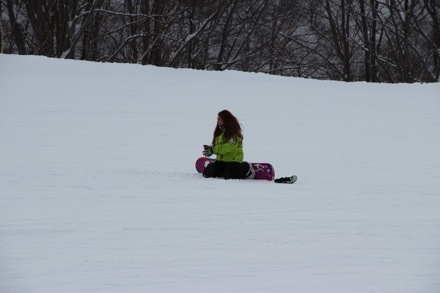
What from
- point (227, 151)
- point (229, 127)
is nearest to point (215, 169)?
point (227, 151)

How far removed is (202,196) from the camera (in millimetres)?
7559

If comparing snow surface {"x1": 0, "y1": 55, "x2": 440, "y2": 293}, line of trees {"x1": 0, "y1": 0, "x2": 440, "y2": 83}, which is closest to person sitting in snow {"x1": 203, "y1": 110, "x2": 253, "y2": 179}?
snow surface {"x1": 0, "y1": 55, "x2": 440, "y2": 293}

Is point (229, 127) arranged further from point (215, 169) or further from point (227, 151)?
point (215, 169)

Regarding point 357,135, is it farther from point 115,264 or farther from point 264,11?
point 264,11

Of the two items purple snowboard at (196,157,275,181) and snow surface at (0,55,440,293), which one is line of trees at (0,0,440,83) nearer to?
snow surface at (0,55,440,293)

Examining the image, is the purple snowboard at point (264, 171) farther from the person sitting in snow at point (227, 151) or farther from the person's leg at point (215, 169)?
the person's leg at point (215, 169)

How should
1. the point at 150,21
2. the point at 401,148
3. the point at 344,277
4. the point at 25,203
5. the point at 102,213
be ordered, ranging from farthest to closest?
the point at 150,21, the point at 401,148, the point at 25,203, the point at 102,213, the point at 344,277

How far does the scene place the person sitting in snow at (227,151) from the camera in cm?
877

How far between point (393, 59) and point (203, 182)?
28.0 m

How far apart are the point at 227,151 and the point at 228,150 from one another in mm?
17

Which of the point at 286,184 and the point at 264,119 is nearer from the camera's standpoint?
the point at 286,184

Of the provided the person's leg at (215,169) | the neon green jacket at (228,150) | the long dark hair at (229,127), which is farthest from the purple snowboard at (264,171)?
the long dark hair at (229,127)

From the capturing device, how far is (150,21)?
95.5 feet

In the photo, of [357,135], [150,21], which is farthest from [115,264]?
[150,21]
